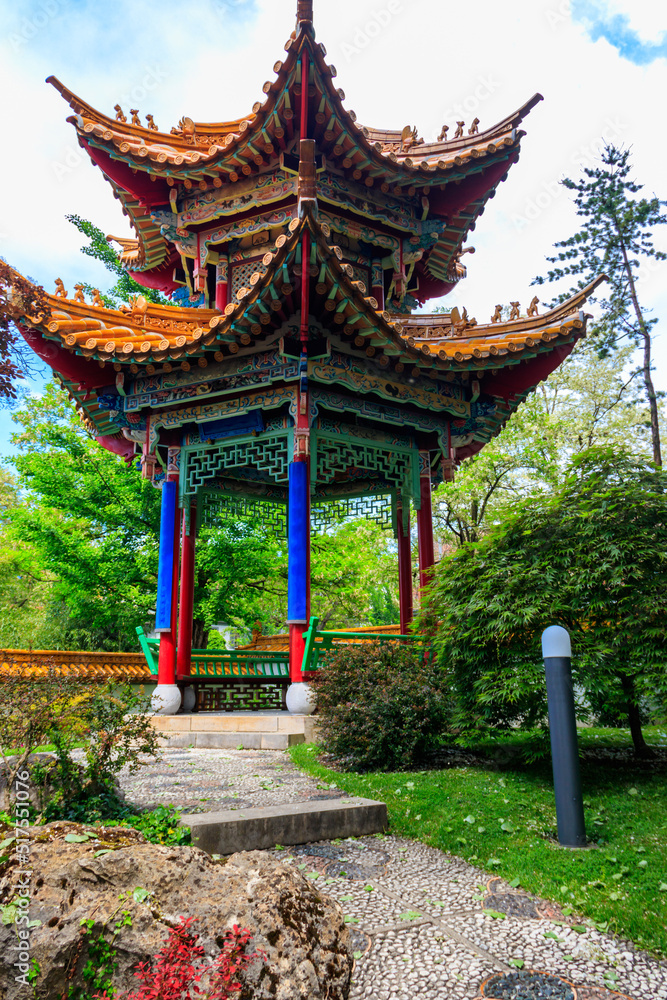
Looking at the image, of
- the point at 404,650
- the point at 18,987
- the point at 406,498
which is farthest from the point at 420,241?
the point at 18,987

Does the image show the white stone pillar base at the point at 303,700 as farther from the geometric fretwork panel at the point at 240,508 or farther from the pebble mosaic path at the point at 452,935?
the geometric fretwork panel at the point at 240,508

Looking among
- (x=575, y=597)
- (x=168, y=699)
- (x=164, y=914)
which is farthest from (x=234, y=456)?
(x=164, y=914)

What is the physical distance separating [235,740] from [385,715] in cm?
252

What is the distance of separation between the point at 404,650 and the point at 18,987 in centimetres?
562

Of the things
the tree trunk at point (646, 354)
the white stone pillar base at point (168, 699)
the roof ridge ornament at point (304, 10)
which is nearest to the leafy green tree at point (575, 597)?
the white stone pillar base at point (168, 699)

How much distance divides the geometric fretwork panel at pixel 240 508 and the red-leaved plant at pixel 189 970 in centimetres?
967

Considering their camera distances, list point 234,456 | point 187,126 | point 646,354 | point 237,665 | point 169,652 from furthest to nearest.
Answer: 1. point 646,354
2. point 187,126
3. point 237,665
4. point 234,456
5. point 169,652

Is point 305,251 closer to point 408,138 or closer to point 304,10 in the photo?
point 304,10

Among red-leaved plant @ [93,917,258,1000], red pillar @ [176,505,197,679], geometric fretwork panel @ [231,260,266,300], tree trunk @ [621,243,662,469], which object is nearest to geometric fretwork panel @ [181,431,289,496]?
red pillar @ [176,505,197,679]

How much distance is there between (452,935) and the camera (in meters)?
3.08

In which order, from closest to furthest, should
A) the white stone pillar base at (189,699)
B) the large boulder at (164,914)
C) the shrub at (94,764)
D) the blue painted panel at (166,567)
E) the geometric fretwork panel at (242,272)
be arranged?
the large boulder at (164,914) → the shrub at (94,764) → the blue painted panel at (166,567) → the white stone pillar base at (189,699) → the geometric fretwork panel at (242,272)

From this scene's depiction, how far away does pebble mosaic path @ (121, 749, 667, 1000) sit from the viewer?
262cm

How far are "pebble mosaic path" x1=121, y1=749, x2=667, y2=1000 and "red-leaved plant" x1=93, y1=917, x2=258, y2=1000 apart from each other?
91 centimetres

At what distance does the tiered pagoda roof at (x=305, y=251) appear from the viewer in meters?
8.26
